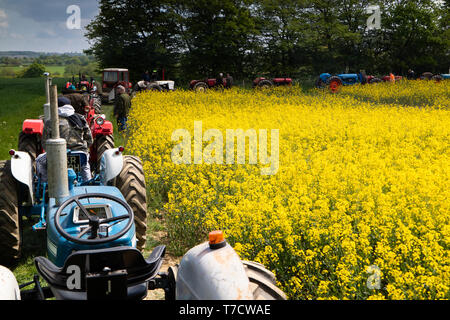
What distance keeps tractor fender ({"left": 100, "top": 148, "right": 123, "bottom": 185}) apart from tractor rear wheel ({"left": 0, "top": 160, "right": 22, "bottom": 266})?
96cm

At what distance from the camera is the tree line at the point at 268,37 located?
36719 mm

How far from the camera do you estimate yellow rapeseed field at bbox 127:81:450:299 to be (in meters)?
3.66

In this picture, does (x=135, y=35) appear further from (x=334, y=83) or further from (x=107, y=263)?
(x=107, y=263)

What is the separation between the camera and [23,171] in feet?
15.0

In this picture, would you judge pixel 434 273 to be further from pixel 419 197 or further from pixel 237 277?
pixel 237 277

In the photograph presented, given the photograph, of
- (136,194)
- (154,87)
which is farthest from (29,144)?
(154,87)

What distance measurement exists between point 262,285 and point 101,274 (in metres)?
0.96

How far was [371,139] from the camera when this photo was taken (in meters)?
9.41

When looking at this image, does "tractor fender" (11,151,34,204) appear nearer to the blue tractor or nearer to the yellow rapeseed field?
the yellow rapeseed field

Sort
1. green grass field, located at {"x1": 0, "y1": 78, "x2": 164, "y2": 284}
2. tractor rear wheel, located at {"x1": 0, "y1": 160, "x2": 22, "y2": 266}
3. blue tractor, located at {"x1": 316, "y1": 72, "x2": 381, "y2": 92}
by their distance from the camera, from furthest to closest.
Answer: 1. blue tractor, located at {"x1": 316, "y1": 72, "x2": 381, "y2": 92}
2. green grass field, located at {"x1": 0, "y1": 78, "x2": 164, "y2": 284}
3. tractor rear wheel, located at {"x1": 0, "y1": 160, "x2": 22, "y2": 266}

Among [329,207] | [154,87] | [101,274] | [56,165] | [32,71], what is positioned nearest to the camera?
[101,274]

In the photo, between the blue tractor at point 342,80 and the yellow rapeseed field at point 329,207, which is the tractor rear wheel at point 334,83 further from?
the yellow rapeseed field at point 329,207

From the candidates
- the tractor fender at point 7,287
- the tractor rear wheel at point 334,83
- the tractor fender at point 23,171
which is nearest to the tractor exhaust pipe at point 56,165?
the tractor fender at point 7,287

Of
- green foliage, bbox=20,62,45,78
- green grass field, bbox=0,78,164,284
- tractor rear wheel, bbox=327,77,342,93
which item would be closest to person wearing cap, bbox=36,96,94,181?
green grass field, bbox=0,78,164,284
